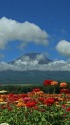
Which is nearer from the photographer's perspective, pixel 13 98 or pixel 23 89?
pixel 13 98

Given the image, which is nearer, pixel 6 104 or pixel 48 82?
pixel 48 82

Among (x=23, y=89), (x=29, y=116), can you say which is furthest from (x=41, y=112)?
(x=23, y=89)

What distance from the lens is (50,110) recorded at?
14570mm

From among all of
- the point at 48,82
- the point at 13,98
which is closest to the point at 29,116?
the point at 48,82

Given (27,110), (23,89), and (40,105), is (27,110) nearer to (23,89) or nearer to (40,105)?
(40,105)

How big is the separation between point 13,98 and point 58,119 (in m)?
3.21

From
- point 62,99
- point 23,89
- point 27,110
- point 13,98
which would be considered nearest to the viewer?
point 27,110

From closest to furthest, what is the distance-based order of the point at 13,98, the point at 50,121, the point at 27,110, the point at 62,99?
the point at 50,121
the point at 27,110
the point at 62,99
the point at 13,98

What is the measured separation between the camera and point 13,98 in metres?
16.8

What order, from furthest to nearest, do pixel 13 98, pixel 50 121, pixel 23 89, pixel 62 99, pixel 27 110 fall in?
1. pixel 23 89
2. pixel 13 98
3. pixel 62 99
4. pixel 27 110
5. pixel 50 121

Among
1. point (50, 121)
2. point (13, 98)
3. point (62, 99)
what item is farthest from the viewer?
point (13, 98)

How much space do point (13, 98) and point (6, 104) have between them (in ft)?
1.24

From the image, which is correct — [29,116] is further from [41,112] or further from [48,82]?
[48,82]

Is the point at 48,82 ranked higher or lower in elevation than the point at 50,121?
higher
